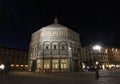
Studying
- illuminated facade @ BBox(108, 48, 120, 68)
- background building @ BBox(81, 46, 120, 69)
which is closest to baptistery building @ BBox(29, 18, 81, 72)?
background building @ BBox(81, 46, 120, 69)

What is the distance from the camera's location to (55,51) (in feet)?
211

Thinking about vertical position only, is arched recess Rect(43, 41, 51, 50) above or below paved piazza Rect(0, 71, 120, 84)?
above

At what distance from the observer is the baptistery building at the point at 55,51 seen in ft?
208

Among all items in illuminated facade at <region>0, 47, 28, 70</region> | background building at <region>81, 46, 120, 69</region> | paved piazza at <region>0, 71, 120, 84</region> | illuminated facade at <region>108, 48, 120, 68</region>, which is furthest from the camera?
illuminated facade at <region>108, 48, 120, 68</region>

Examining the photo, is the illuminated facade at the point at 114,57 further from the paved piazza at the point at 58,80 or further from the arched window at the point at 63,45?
the paved piazza at the point at 58,80

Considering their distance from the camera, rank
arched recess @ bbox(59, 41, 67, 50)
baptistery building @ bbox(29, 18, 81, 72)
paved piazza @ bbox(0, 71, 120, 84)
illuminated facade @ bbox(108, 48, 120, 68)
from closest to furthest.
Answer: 1. paved piazza @ bbox(0, 71, 120, 84)
2. baptistery building @ bbox(29, 18, 81, 72)
3. arched recess @ bbox(59, 41, 67, 50)
4. illuminated facade @ bbox(108, 48, 120, 68)

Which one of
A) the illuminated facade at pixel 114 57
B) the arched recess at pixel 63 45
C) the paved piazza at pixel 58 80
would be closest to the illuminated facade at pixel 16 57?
the arched recess at pixel 63 45

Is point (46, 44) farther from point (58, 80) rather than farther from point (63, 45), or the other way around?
point (58, 80)

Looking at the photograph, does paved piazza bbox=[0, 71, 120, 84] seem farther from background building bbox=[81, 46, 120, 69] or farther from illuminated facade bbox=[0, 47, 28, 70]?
illuminated facade bbox=[0, 47, 28, 70]

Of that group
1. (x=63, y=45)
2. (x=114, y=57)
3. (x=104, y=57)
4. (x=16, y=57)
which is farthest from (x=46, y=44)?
(x=114, y=57)

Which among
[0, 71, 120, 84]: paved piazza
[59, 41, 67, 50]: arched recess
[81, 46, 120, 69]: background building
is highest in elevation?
[59, 41, 67, 50]: arched recess

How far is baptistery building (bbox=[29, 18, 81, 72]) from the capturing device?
208ft

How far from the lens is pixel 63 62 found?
63.7 m

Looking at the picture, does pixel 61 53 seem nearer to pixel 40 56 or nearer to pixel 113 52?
pixel 40 56
